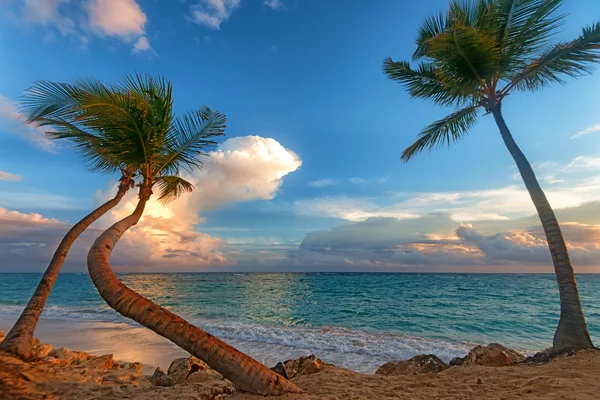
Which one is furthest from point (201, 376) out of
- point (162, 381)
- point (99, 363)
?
point (99, 363)

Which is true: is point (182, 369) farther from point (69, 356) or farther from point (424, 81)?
point (424, 81)

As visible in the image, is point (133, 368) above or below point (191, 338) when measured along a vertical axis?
below

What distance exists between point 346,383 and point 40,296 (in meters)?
6.16

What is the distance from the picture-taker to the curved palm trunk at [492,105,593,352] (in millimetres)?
6691

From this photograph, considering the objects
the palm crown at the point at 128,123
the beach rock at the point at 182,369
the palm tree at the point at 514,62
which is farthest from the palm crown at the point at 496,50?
the beach rock at the point at 182,369

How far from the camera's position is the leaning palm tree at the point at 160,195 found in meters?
3.65

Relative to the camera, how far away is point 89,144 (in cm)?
654

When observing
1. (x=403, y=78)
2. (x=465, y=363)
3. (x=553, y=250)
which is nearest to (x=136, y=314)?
(x=465, y=363)

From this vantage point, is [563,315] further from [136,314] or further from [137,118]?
[137,118]

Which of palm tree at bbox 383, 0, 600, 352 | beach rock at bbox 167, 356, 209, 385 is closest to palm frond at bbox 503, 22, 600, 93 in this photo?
palm tree at bbox 383, 0, 600, 352

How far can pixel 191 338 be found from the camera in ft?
12.0

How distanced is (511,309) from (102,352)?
27093mm

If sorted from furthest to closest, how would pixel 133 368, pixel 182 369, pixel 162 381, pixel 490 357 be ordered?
pixel 133 368, pixel 490 357, pixel 182 369, pixel 162 381

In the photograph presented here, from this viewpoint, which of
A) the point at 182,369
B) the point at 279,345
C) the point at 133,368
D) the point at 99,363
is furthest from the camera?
the point at 279,345
